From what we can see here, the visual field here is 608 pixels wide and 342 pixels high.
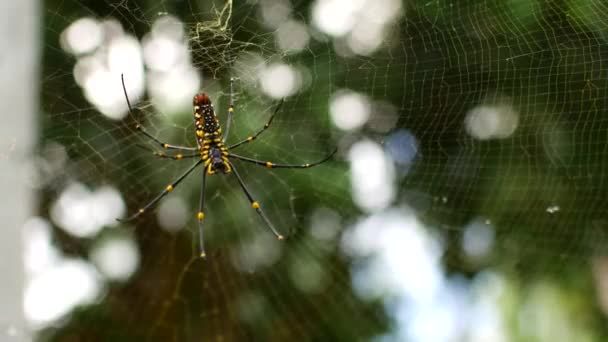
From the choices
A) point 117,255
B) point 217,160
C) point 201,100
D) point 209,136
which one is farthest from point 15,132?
point 117,255

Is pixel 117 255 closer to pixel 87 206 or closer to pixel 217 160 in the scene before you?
pixel 87 206

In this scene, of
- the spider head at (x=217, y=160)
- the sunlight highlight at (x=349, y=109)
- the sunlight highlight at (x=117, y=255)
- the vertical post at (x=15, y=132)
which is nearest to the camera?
the vertical post at (x=15, y=132)

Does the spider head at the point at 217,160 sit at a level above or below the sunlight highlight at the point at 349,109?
above

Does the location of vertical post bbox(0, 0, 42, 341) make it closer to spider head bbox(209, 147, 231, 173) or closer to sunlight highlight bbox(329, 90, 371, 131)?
spider head bbox(209, 147, 231, 173)

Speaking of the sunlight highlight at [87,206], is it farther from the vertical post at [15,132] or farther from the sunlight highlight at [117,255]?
the vertical post at [15,132]

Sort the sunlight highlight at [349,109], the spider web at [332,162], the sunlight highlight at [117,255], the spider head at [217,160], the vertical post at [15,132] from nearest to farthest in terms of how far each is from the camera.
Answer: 1. the vertical post at [15,132]
2. the spider head at [217,160]
3. the spider web at [332,162]
4. the sunlight highlight at [349,109]
5. the sunlight highlight at [117,255]

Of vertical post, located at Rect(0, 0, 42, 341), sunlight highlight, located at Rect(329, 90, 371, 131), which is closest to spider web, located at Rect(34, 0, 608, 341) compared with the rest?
sunlight highlight, located at Rect(329, 90, 371, 131)

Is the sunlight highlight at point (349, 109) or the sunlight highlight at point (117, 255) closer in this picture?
the sunlight highlight at point (349, 109)

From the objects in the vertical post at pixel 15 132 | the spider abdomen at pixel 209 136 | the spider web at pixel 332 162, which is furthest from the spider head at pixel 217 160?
the vertical post at pixel 15 132
